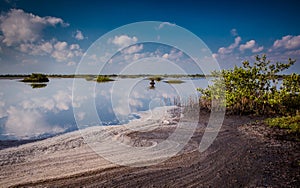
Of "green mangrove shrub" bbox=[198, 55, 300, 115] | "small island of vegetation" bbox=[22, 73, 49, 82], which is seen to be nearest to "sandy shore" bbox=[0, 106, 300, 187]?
"green mangrove shrub" bbox=[198, 55, 300, 115]

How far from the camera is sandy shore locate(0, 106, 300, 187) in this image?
191 inches

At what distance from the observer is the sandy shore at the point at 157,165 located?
486 centimetres

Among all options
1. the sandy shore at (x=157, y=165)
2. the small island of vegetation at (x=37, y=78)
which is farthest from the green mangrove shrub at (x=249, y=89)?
the small island of vegetation at (x=37, y=78)

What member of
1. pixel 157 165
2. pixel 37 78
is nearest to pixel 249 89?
pixel 157 165

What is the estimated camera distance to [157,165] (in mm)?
5777

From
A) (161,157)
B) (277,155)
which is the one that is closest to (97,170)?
(161,157)

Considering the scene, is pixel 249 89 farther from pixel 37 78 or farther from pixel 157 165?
pixel 37 78

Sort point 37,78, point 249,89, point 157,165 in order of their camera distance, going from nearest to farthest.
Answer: point 157,165 < point 249,89 < point 37,78

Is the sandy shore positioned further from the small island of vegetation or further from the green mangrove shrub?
the small island of vegetation

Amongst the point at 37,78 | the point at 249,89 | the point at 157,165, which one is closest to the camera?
the point at 157,165

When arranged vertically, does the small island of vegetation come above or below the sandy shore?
above

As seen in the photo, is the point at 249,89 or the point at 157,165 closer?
the point at 157,165

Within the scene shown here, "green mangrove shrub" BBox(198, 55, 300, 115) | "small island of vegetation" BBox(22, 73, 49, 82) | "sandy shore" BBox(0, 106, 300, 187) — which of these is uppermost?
"small island of vegetation" BBox(22, 73, 49, 82)

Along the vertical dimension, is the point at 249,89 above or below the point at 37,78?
below
